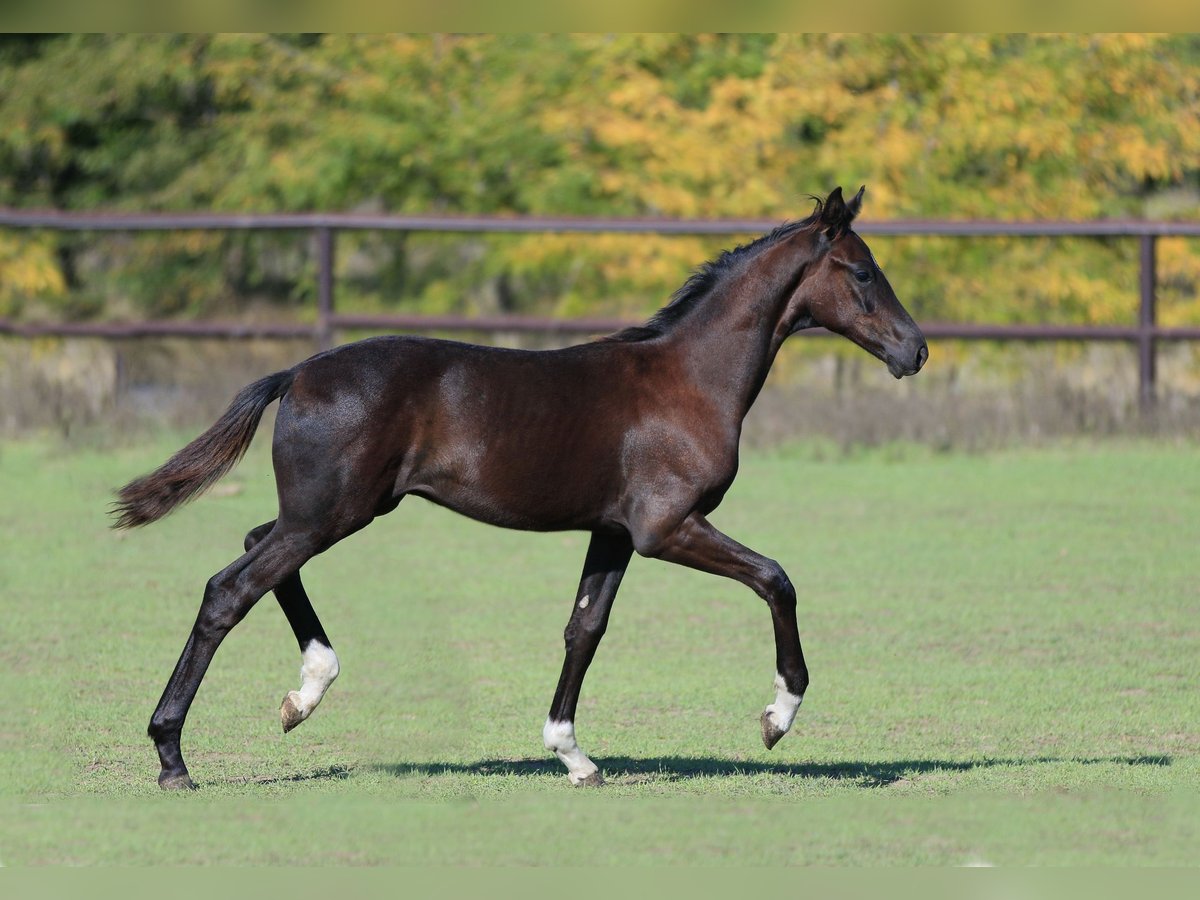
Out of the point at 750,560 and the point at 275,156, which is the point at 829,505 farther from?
the point at 275,156

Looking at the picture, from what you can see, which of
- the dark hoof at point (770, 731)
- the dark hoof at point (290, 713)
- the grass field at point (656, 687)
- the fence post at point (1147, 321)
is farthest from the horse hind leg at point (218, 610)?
the fence post at point (1147, 321)

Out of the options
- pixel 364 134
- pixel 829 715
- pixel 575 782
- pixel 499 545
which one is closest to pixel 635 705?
pixel 829 715

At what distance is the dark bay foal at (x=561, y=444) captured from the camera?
20.5 feet

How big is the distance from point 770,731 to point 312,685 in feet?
5.38

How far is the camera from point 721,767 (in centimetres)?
680

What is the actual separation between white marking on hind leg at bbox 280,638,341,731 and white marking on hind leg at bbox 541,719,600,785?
0.81 meters

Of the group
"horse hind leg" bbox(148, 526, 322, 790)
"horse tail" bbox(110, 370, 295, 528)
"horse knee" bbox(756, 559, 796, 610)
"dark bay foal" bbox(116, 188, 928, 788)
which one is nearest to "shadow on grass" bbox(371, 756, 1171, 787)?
"dark bay foal" bbox(116, 188, 928, 788)

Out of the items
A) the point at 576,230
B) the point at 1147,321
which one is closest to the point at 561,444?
the point at 576,230

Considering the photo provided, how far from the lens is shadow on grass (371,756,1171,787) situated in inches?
261

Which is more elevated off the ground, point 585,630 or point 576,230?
point 576,230

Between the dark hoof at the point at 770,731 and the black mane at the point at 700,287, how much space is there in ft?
4.98

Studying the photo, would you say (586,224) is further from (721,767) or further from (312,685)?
(312,685)

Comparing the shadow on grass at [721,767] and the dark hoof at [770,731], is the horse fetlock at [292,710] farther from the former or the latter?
the dark hoof at [770,731]

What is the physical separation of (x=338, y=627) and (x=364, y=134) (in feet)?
44.2
